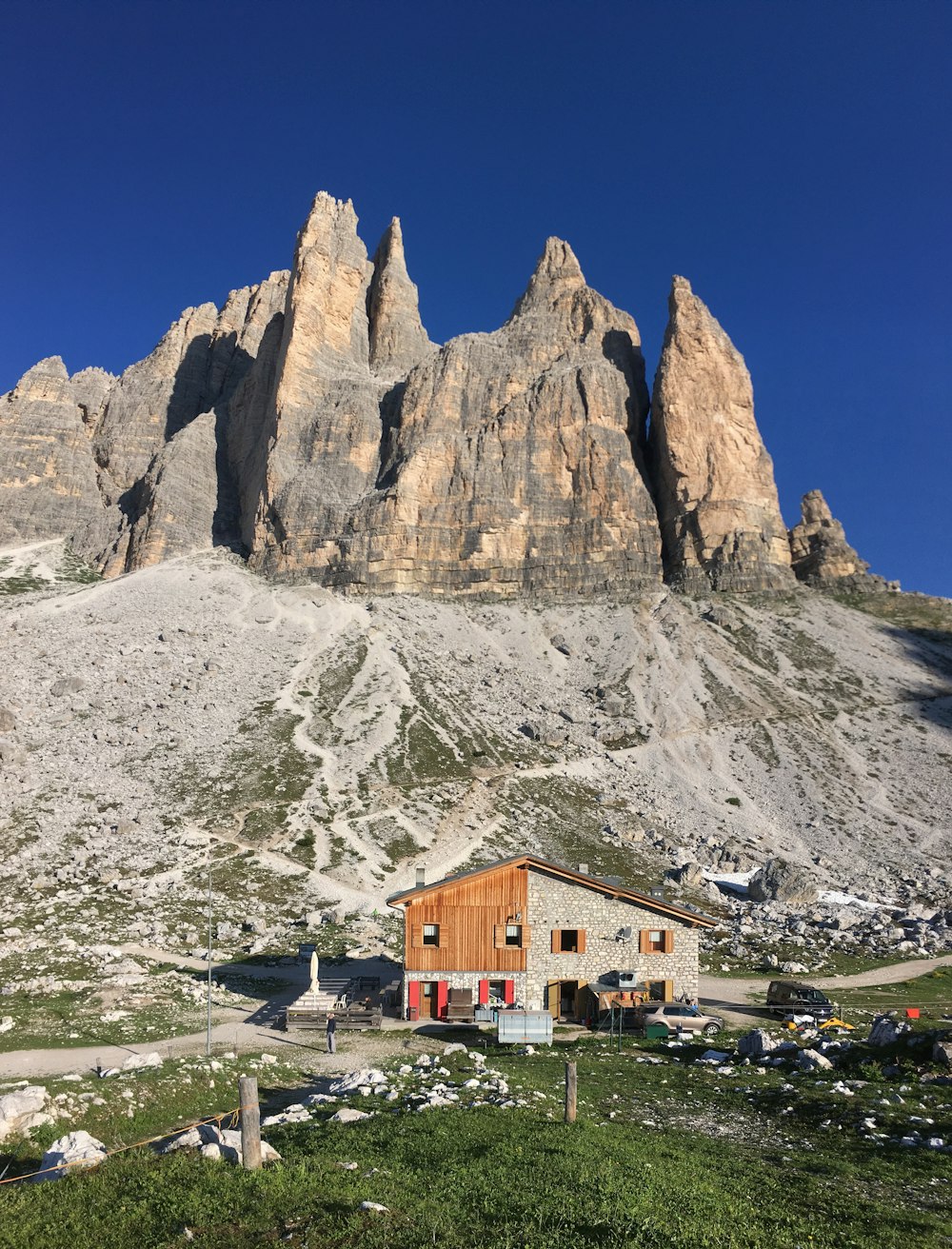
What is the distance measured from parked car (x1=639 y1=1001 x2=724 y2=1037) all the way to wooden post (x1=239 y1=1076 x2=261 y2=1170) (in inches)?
828

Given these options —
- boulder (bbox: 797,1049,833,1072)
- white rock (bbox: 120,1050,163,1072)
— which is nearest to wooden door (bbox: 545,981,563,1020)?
boulder (bbox: 797,1049,833,1072)

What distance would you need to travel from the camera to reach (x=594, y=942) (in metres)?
33.8

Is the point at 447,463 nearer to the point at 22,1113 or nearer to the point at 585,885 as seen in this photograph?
the point at 585,885

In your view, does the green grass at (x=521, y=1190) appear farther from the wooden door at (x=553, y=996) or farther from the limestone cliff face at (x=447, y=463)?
the limestone cliff face at (x=447, y=463)

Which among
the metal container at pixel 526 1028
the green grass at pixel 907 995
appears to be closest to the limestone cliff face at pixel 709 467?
the green grass at pixel 907 995

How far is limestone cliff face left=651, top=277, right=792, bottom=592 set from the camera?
5108 inches

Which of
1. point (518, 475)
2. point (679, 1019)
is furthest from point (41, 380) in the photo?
point (679, 1019)

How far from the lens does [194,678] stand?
89.7m

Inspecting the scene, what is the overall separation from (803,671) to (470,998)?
88238 mm

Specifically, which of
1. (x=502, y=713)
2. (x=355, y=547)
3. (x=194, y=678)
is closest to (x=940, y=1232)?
(x=502, y=713)

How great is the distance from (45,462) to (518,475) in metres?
102

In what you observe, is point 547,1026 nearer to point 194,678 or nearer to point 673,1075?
point 673,1075

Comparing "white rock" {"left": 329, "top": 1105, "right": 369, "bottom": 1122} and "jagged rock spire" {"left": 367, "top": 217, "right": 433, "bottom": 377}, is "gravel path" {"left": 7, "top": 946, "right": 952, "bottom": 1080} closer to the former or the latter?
"white rock" {"left": 329, "top": 1105, "right": 369, "bottom": 1122}

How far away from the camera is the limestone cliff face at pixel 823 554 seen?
13050 centimetres
